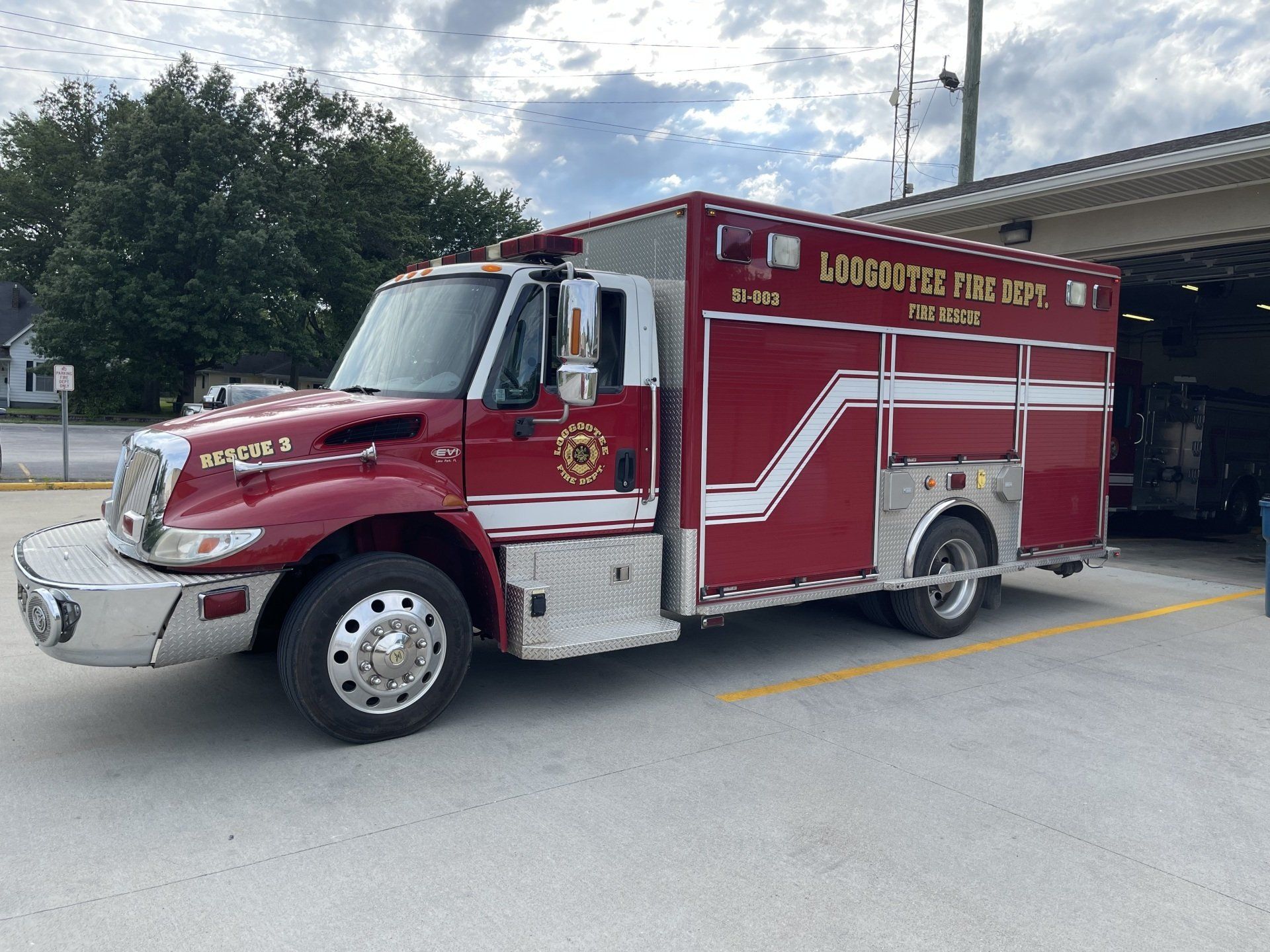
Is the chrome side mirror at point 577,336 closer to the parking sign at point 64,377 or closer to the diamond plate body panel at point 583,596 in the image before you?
Answer: the diamond plate body panel at point 583,596

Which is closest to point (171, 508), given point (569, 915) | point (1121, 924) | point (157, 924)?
point (157, 924)

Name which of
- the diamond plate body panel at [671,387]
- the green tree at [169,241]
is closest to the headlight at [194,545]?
the diamond plate body panel at [671,387]

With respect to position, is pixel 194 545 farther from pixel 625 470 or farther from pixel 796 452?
pixel 796 452

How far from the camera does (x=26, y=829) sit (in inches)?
153

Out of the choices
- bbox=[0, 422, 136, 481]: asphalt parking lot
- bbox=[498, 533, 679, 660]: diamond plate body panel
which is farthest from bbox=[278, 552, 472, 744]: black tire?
bbox=[0, 422, 136, 481]: asphalt parking lot

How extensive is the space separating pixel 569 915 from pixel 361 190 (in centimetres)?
4736

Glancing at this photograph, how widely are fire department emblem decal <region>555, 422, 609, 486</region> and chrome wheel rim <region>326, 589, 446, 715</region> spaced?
1.14 meters

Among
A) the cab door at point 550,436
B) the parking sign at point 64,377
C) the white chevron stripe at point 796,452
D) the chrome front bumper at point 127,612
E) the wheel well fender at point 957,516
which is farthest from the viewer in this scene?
the parking sign at point 64,377

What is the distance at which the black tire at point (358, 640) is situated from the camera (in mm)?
4578

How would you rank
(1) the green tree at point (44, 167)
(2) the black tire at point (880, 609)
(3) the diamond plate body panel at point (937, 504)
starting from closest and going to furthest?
(3) the diamond plate body panel at point (937, 504) < (2) the black tire at point (880, 609) < (1) the green tree at point (44, 167)

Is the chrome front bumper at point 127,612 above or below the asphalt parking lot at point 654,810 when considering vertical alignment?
above

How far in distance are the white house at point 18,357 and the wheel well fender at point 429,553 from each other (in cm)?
5766

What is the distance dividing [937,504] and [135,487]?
547cm

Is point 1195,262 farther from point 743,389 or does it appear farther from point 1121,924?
point 1121,924
